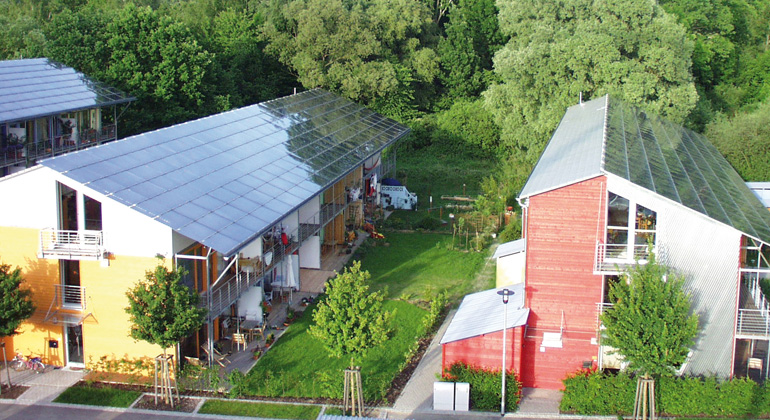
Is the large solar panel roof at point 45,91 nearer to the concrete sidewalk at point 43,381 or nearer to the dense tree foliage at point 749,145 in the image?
the concrete sidewalk at point 43,381

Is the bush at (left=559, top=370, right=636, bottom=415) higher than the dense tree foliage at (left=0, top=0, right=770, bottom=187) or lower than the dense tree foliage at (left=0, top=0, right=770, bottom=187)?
lower

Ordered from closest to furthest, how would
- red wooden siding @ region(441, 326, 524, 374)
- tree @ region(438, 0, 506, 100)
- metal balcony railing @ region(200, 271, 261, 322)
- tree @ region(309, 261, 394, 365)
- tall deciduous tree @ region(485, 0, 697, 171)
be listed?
tree @ region(309, 261, 394, 365) → red wooden siding @ region(441, 326, 524, 374) → metal balcony railing @ region(200, 271, 261, 322) → tall deciduous tree @ region(485, 0, 697, 171) → tree @ region(438, 0, 506, 100)

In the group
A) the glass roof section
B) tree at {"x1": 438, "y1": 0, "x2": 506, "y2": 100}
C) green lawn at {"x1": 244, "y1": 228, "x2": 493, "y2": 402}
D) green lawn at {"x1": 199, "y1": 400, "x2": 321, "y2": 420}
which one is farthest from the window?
tree at {"x1": 438, "y1": 0, "x2": 506, "y2": 100}

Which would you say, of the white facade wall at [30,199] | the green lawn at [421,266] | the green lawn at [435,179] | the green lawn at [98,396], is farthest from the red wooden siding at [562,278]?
the green lawn at [435,179]

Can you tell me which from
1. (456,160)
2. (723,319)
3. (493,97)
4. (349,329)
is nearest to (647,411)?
(723,319)

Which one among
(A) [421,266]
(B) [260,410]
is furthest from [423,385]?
(A) [421,266]

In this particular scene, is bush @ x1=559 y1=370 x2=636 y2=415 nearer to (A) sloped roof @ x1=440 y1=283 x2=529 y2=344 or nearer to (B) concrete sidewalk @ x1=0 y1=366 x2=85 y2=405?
(A) sloped roof @ x1=440 y1=283 x2=529 y2=344
